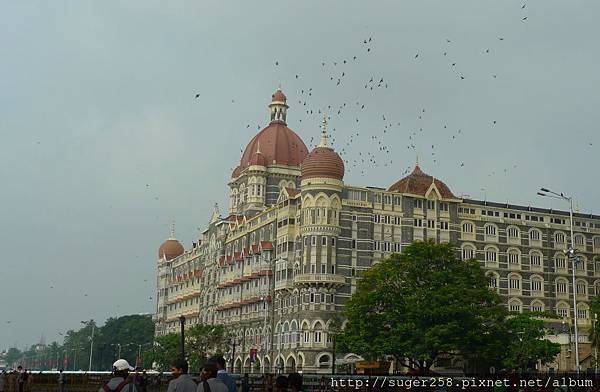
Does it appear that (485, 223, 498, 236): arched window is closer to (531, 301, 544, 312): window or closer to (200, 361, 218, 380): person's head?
(531, 301, 544, 312): window

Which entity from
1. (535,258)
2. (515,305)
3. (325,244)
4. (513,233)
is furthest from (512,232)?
(325,244)

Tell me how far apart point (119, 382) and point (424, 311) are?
46807 mm

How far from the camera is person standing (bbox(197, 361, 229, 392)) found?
12.2 meters

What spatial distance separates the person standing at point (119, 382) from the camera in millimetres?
12406

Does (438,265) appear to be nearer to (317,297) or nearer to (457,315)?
(457,315)

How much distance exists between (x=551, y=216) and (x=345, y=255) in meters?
26.9

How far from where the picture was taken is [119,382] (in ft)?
41.0

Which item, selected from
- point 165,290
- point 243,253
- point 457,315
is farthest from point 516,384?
point 165,290

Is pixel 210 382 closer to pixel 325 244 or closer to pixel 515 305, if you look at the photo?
pixel 325 244

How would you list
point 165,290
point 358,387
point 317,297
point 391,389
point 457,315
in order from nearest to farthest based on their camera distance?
point 391,389
point 358,387
point 457,315
point 317,297
point 165,290

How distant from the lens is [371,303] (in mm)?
59875

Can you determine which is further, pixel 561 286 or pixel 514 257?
pixel 561 286

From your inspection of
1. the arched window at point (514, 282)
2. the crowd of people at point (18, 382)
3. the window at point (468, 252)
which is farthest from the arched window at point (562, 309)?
the crowd of people at point (18, 382)

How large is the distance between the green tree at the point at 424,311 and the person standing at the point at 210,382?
4477 cm
